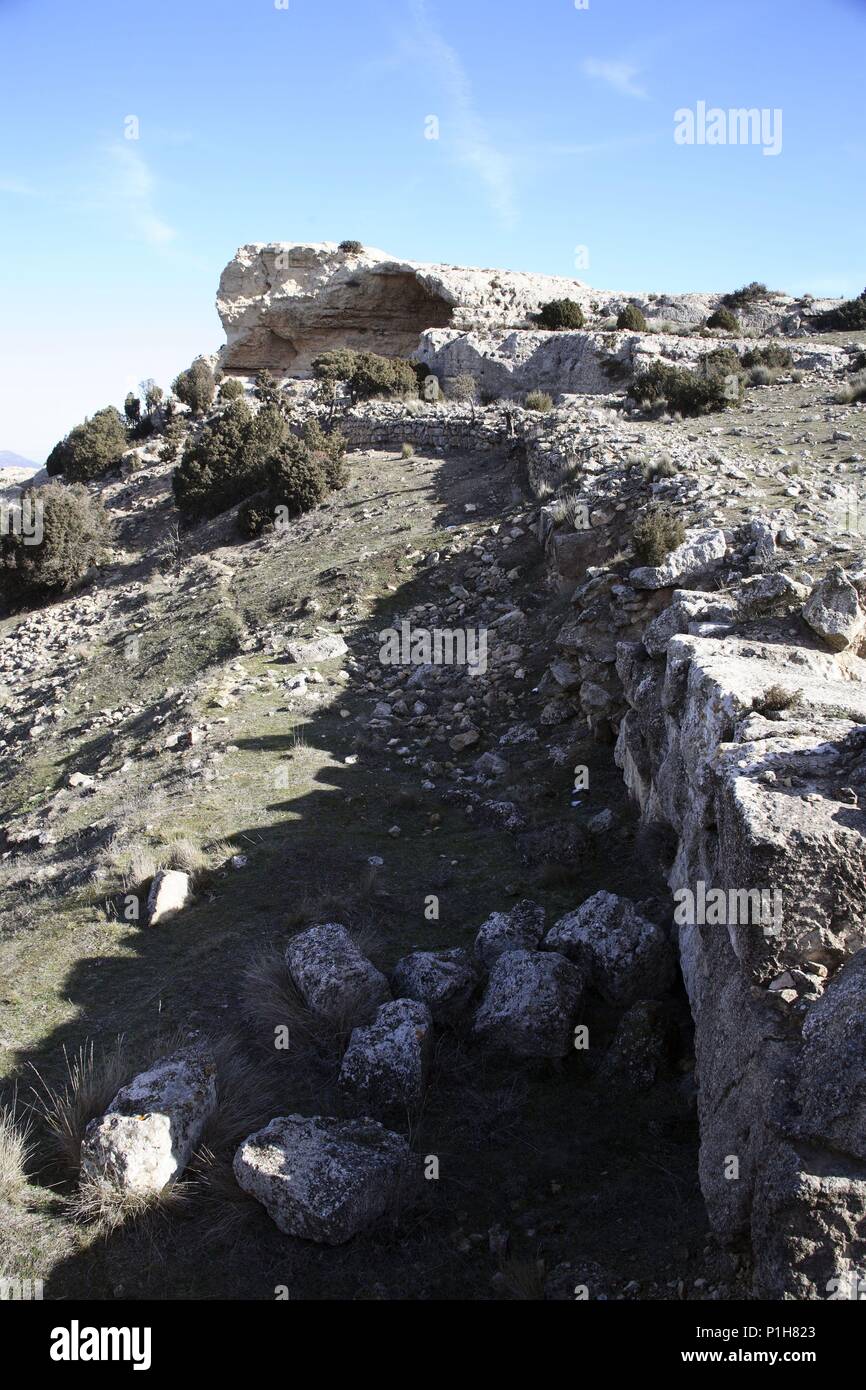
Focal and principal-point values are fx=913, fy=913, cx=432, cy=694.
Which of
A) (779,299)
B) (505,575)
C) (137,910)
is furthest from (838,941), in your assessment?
(779,299)

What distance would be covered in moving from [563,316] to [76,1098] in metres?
30.7

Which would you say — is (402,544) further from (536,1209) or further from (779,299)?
(779,299)

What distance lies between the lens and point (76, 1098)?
542 centimetres

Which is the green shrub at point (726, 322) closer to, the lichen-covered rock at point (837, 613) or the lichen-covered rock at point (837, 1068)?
the lichen-covered rock at point (837, 613)

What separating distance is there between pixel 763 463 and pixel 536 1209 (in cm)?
1054

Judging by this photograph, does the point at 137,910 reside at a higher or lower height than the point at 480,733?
lower

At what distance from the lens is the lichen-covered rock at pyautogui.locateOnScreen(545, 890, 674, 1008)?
6.14m

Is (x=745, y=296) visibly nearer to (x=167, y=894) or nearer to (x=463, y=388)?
(x=463, y=388)

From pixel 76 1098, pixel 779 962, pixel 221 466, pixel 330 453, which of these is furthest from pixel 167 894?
pixel 221 466

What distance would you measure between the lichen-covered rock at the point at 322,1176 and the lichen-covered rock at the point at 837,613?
486 centimetres

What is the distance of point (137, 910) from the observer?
7859mm

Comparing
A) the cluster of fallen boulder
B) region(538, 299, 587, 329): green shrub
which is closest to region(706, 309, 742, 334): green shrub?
region(538, 299, 587, 329): green shrub

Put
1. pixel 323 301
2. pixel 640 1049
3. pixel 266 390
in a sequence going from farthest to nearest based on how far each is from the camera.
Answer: pixel 323 301 < pixel 266 390 < pixel 640 1049

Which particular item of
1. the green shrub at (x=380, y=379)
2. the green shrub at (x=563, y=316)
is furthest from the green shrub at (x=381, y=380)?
the green shrub at (x=563, y=316)
